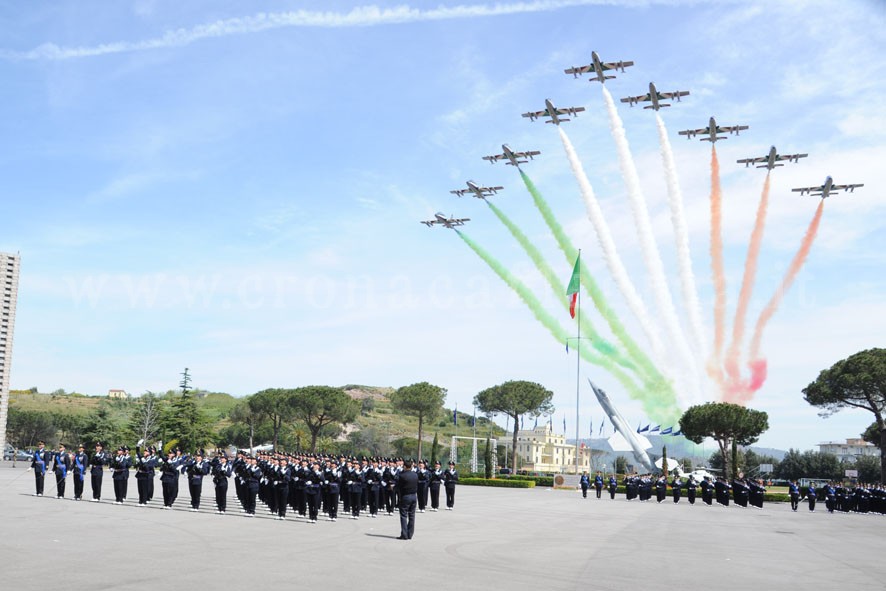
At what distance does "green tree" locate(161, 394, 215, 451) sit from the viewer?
7544 centimetres

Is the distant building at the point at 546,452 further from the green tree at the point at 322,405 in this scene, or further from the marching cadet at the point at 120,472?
the marching cadet at the point at 120,472

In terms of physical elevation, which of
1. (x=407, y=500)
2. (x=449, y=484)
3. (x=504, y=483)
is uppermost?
(x=407, y=500)

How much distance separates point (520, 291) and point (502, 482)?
777 inches

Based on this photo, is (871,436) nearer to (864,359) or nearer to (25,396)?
(864,359)

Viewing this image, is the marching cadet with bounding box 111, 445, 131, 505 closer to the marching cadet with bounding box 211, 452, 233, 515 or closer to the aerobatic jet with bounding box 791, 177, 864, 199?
the marching cadet with bounding box 211, 452, 233, 515

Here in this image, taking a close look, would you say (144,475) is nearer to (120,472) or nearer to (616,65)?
(120,472)

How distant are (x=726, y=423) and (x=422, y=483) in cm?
4699

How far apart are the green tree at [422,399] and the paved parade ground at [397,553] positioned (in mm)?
76582

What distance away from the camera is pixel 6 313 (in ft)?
291

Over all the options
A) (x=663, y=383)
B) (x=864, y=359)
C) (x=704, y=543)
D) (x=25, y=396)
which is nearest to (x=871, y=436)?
(x=864, y=359)

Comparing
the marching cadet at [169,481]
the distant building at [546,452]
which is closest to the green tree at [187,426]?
the marching cadet at [169,481]

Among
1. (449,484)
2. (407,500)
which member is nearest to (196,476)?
(407,500)

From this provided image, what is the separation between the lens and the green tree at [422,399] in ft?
339

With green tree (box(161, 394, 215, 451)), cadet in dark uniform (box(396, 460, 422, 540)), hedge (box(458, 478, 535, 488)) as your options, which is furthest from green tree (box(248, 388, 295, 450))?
cadet in dark uniform (box(396, 460, 422, 540))
